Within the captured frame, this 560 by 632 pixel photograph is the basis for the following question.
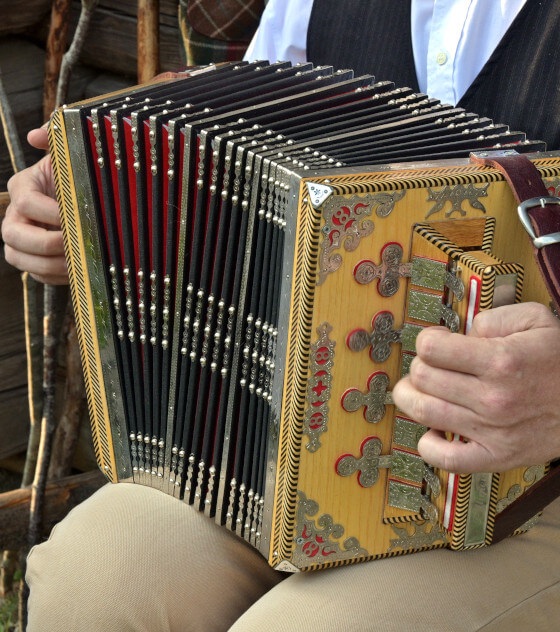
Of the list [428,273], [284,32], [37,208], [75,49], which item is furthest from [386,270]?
[75,49]

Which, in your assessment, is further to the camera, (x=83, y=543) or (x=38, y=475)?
(x=38, y=475)

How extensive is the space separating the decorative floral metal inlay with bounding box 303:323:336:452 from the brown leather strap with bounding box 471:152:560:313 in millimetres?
252

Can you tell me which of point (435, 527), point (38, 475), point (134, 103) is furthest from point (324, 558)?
point (38, 475)

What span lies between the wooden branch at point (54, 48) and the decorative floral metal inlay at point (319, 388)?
129 cm

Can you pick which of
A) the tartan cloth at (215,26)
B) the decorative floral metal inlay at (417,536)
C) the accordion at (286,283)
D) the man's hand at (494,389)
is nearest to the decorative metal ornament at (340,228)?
the accordion at (286,283)

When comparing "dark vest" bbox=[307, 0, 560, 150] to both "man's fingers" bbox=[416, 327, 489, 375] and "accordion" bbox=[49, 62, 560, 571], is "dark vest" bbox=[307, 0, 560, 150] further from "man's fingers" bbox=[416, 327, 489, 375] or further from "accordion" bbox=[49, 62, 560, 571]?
"man's fingers" bbox=[416, 327, 489, 375]

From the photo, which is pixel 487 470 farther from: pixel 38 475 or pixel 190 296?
pixel 38 475

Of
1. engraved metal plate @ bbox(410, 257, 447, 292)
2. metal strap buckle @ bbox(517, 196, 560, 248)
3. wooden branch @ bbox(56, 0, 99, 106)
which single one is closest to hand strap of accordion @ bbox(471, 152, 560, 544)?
metal strap buckle @ bbox(517, 196, 560, 248)

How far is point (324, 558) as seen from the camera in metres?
1.15

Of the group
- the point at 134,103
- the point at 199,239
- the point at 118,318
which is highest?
the point at 134,103

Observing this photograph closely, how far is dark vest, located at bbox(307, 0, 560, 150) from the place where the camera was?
52.7 inches

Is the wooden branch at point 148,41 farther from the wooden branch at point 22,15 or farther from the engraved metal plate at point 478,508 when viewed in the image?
the engraved metal plate at point 478,508

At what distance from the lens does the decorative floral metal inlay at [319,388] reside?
1068mm

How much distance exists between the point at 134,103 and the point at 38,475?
1.14m
